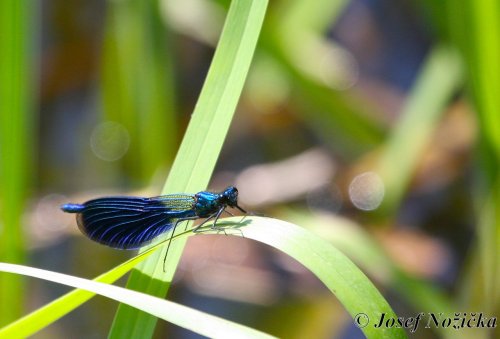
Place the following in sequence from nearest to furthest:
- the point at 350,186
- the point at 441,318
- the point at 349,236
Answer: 1. the point at 441,318
2. the point at 349,236
3. the point at 350,186

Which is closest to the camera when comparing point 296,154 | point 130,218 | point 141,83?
point 130,218

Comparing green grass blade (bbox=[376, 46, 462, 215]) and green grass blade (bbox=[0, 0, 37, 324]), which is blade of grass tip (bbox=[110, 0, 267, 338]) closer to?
green grass blade (bbox=[0, 0, 37, 324])

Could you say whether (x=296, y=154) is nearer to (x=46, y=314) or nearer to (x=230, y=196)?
(x=230, y=196)

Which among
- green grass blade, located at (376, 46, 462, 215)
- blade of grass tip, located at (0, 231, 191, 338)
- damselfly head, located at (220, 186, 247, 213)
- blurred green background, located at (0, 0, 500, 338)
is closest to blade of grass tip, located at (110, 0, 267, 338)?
blade of grass tip, located at (0, 231, 191, 338)

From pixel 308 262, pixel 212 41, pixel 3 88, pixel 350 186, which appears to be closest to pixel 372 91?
pixel 350 186

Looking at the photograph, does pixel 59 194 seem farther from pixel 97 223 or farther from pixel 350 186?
pixel 97 223

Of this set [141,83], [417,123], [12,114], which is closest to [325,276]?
[12,114]
